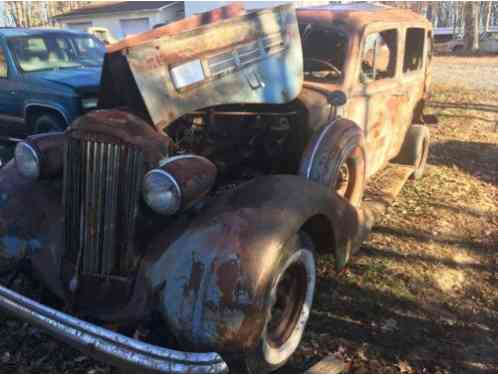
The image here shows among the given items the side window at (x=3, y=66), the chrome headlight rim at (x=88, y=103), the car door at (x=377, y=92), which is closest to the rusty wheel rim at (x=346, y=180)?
the car door at (x=377, y=92)

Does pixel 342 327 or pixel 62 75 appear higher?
pixel 62 75

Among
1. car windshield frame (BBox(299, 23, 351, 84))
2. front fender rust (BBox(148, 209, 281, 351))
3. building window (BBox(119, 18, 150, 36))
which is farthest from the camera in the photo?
building window (BBox(119, 18, 150, 36))

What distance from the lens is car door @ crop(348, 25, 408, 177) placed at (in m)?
4.13

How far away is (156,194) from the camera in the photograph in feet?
7.77

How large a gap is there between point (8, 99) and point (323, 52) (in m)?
5.27

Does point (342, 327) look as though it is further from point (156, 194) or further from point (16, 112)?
point (16, 112)

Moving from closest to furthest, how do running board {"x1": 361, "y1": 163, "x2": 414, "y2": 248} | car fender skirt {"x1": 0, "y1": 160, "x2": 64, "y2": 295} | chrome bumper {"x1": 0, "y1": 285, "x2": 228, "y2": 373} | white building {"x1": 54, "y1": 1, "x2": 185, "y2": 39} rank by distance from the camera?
1. chrome bumper {"x1": 0, "y1": 285, "x2": 228, "y2": 373}
2. car fender skirt {"x1": 0, "y1": 160, "x2": 64, "y2": 295}
3. running board {"x1": 361, "y1": 163, "x2": 414, "y2": 248}
4. white building {"x1": 54, "y1": 1, "x2": 185, "y2": 39}

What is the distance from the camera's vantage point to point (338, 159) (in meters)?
3.45

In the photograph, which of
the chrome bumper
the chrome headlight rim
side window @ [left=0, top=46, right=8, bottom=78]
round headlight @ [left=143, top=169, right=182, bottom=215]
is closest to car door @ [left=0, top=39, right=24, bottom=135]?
side window @ [left=0, top=46, right=8, bottom=78]

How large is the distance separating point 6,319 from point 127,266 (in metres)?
1.32

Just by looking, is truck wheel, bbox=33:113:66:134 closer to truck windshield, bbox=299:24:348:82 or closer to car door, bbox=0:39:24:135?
car door, bbox=0:39:24:135

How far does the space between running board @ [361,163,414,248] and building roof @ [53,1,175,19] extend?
23.8m

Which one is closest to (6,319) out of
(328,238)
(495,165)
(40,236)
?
(40,236)

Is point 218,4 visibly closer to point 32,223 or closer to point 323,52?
point 323,52
